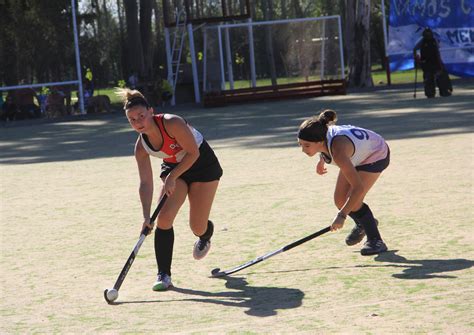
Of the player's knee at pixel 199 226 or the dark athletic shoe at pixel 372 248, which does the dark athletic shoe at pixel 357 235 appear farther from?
the player's knee at pixel 199 226

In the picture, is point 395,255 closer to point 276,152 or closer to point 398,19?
point 276,152

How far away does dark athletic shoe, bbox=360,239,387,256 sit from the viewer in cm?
Answer: 784

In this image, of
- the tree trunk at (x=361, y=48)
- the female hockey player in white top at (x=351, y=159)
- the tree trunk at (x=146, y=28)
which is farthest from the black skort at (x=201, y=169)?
the tree trunk at (x=146, y=28)

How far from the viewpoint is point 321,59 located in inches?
1252

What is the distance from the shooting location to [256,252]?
834 centimetres

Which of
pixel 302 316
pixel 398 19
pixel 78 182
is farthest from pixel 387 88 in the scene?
pixel 302 316

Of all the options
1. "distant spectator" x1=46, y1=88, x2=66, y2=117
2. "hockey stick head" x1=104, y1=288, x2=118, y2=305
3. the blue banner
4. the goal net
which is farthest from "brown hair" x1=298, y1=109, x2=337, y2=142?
the blue banner

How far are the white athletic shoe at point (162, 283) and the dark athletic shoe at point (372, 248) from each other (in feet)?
4.95

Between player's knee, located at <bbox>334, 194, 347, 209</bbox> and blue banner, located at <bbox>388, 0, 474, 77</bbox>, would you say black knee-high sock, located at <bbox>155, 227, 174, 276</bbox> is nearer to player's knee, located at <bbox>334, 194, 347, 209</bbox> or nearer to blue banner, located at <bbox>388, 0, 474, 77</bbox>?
player's knee, located at <bbox>334, 194, 347, 209</bbox>

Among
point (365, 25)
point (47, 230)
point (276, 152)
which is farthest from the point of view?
point (365, 25)

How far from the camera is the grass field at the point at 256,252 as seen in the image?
6184 mm

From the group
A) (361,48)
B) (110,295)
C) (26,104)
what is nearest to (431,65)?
(361,48)

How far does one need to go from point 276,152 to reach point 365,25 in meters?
19.6

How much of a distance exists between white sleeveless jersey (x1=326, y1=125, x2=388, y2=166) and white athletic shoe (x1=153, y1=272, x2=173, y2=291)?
1401 mm
